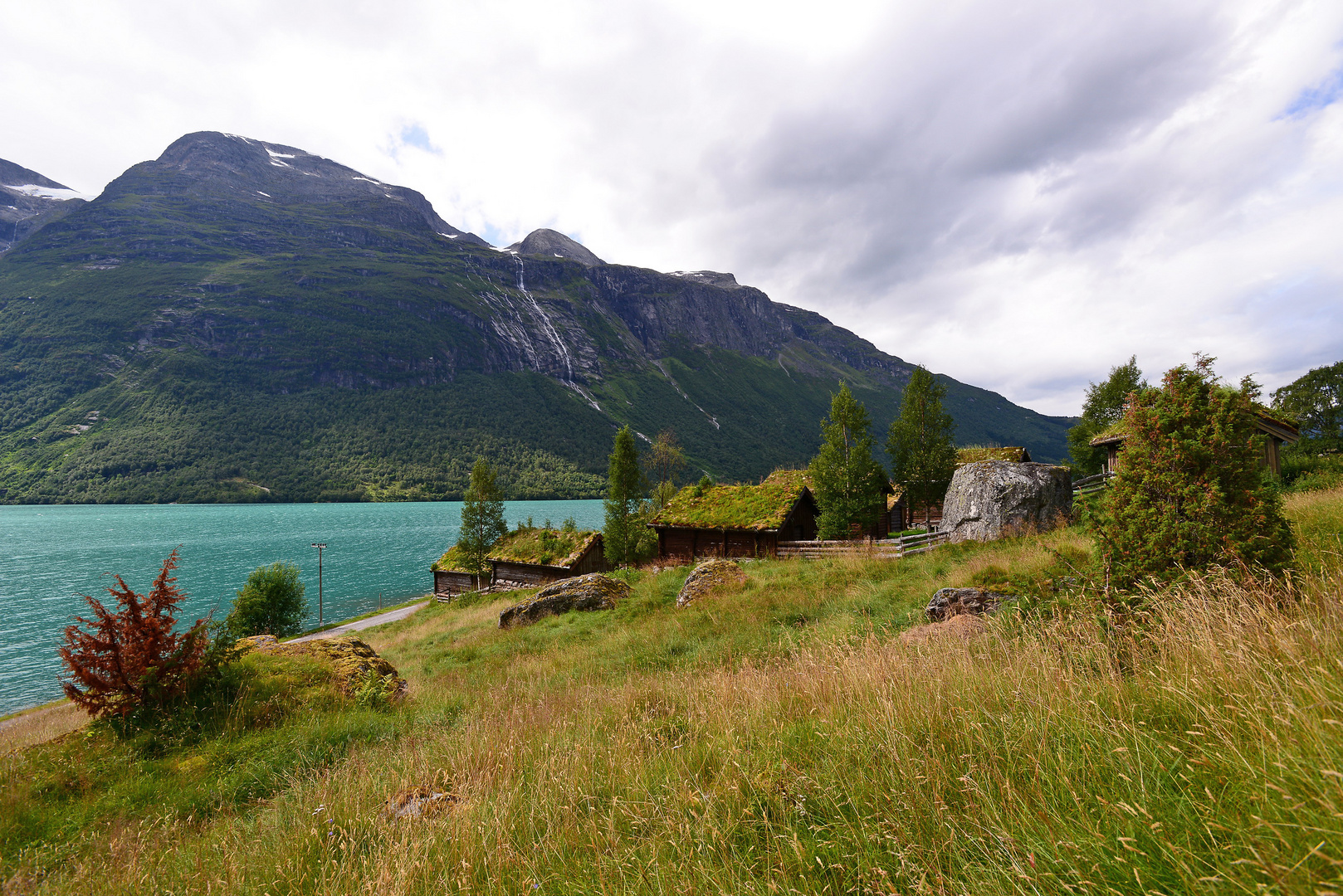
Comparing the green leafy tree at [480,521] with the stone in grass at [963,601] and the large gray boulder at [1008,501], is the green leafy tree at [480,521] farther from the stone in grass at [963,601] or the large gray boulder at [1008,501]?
the stone in grass at [963,601]

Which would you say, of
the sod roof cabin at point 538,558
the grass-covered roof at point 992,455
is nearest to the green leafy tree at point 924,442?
the grass-covered roof at point 992,455

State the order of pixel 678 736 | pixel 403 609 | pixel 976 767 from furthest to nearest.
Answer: pixel 403 609 → pixel 678 736 → pixel 976 767

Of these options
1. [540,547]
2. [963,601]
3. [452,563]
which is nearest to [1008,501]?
[963,601]

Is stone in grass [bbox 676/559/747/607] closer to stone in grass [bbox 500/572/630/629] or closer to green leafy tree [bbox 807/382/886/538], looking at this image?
stone in grass [bbox 500/572/630/629]

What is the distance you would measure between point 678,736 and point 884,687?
6.69 ft

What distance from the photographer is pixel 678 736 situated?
15.7 feet

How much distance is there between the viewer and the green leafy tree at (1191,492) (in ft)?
16.3

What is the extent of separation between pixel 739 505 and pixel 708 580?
41.3 ft

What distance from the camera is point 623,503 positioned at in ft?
103

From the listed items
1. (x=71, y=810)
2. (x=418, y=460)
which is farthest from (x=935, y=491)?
(x=418, y=460)

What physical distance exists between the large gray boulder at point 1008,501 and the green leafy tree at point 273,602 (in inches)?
1703

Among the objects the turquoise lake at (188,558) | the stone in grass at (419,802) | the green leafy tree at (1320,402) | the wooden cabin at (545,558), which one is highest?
the green leafy tree at (1320,402)

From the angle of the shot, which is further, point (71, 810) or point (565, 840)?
point (71, 810)

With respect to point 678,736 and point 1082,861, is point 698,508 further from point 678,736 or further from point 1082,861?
point 1082,861
